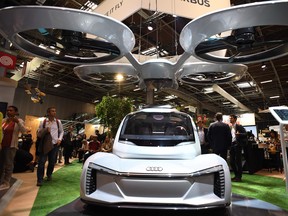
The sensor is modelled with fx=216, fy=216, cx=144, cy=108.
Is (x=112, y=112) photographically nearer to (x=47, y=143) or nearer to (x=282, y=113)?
(x=47, y=143)

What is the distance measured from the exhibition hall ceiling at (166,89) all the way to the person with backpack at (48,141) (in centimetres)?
167

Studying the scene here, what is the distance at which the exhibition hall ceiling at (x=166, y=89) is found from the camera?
6432 mm

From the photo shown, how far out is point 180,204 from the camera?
195 cm

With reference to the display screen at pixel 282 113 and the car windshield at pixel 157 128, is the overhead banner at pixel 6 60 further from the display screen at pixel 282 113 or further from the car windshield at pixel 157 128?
the display screen at pixel 282 113

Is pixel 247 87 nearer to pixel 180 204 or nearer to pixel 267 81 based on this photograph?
pixel 267 81

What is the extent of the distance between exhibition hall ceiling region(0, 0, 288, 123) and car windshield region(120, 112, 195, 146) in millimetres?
1072

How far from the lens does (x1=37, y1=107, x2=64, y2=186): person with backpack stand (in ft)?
13.6

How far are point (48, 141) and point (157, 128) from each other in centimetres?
233

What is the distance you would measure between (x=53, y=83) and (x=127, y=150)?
14.6 meters

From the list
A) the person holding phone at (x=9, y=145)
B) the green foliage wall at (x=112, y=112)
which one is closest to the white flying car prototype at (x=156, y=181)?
the person holding phone at (x=9, y=145)

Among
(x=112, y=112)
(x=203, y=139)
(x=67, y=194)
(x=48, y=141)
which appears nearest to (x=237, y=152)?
(x=203, y=139)

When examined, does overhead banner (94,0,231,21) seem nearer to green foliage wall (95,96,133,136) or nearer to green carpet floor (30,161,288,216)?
green carpet floor (30,161,288,216)

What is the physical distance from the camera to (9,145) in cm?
387

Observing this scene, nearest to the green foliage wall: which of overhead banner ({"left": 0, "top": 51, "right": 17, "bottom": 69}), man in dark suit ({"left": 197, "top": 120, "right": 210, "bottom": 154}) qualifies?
man in dark suit ({"left": 197, "top": 120, "right": 210, "bottom": 154})
